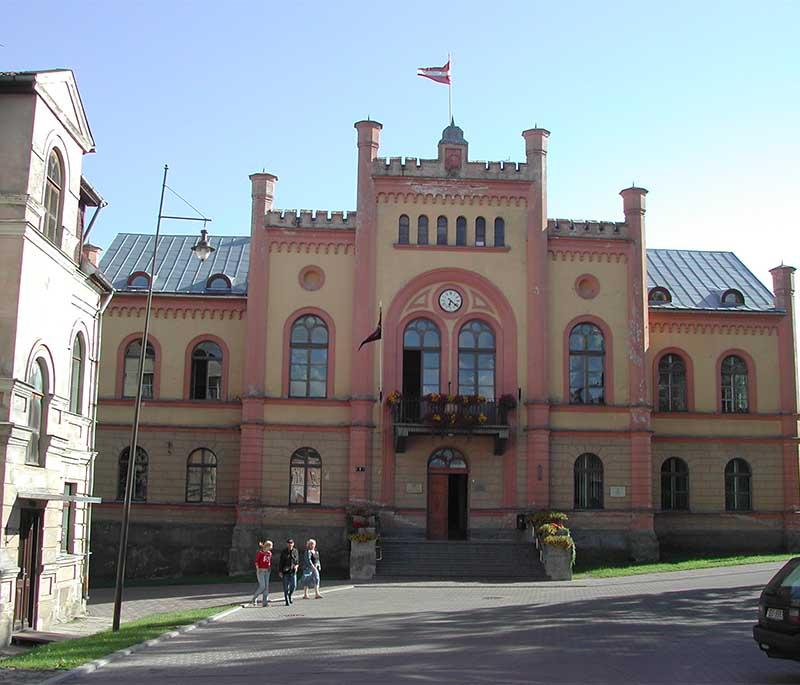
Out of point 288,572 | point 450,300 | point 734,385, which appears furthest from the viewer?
point 734,385

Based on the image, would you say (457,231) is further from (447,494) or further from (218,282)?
(218,282)

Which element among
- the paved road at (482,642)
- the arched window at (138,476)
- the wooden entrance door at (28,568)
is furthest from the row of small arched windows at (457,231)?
the wooden entrance door at (28,568)

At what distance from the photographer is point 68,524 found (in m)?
26.5

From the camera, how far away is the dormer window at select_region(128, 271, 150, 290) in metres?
42.8

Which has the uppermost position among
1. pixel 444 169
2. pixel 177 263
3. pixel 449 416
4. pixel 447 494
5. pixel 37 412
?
pixel 444 169

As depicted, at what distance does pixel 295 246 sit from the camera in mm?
39844

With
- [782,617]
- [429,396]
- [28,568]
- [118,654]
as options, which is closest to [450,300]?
[429,396]

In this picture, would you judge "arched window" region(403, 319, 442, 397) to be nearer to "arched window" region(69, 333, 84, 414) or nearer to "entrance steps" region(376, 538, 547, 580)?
"entrance steps" region(376, 538, 547, 580)

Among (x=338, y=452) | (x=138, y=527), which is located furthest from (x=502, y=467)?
(x=138, y=527)

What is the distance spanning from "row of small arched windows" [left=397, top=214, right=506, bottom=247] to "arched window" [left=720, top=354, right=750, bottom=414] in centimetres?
1134

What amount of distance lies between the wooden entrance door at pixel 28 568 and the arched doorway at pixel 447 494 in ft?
59.9

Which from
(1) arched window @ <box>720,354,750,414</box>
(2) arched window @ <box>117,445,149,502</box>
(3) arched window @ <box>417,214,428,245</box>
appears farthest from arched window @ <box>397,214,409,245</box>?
(1) arched window @ <box>720,354,750,414</box>

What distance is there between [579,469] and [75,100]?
78.1 ft

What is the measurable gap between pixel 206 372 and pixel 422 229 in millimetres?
10544
